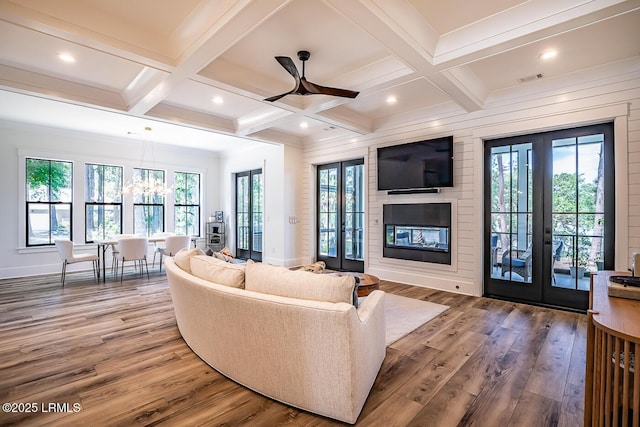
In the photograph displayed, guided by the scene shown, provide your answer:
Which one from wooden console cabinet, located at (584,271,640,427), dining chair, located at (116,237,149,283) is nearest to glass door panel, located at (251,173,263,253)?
dining chair, located at (116,237,149,283)

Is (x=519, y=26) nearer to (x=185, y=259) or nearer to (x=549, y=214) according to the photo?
(x=549, y=214)

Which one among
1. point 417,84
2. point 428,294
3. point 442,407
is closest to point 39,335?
point 442,407

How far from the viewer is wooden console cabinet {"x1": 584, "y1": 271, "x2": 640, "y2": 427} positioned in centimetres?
122

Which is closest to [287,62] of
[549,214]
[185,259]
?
[185,259]

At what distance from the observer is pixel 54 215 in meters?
6.56

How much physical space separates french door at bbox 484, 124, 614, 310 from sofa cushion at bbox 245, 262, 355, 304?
12.1 ft

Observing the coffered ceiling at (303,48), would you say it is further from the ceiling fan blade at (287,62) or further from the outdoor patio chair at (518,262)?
the outdoor patio chair at (518,262)

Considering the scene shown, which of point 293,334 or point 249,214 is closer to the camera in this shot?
point 293,334

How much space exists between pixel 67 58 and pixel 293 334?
4113 millimetres

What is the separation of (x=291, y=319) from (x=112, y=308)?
3.49m

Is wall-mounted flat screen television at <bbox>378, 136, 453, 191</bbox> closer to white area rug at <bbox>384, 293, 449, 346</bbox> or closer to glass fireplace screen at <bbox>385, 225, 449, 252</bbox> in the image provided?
glass fireplace screen at <bbox>385, 225, 449, 252</bbox>

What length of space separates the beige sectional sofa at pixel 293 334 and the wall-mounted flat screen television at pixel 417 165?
10.5ft

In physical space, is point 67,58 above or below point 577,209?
above

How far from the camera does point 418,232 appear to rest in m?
5.44
